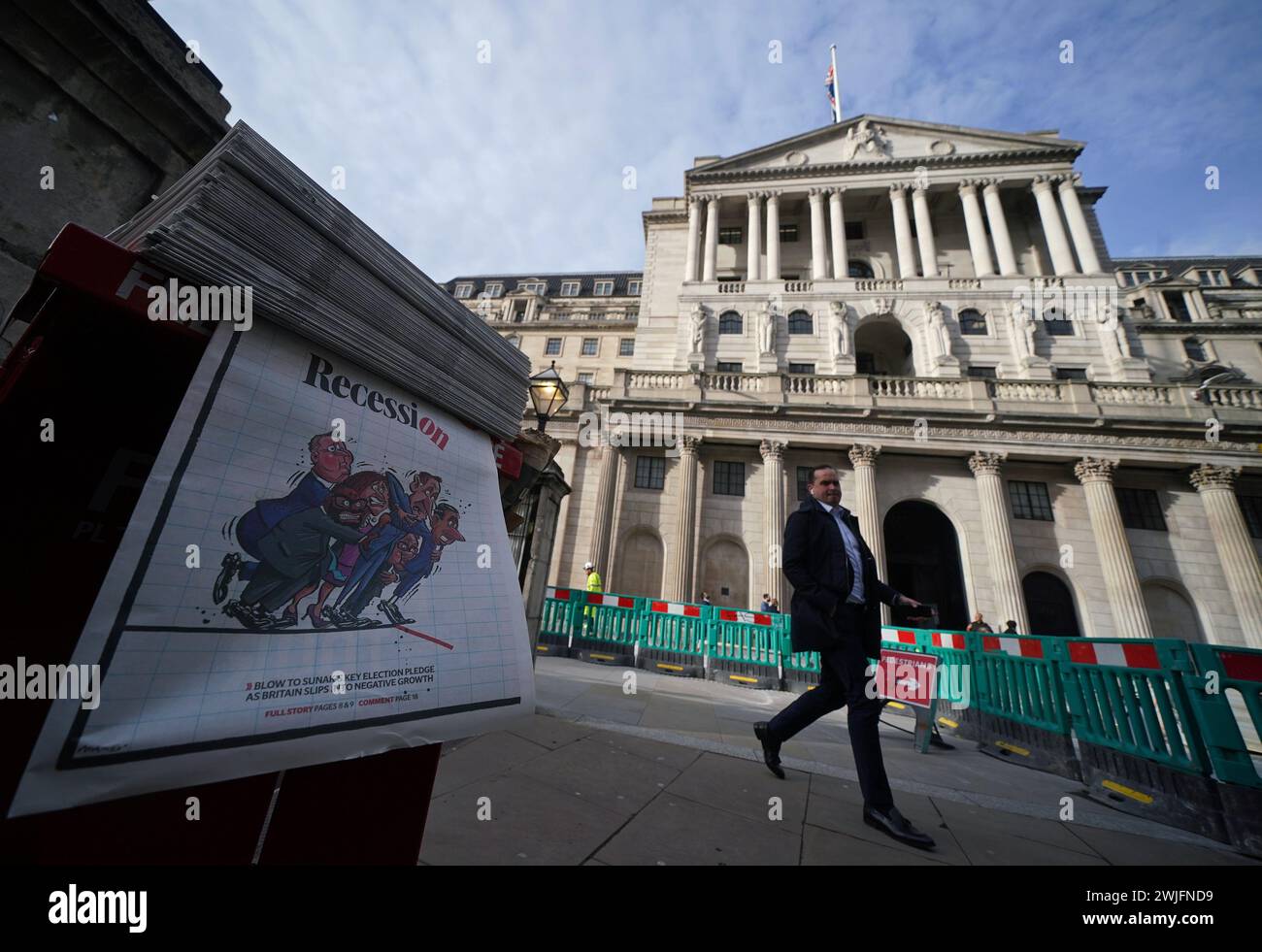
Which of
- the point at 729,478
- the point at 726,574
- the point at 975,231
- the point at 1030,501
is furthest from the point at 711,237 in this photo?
the point at 1030,501

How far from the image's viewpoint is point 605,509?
16.0 m

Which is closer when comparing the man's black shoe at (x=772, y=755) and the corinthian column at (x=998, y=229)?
the man's black shoe at (x=772, y=755)

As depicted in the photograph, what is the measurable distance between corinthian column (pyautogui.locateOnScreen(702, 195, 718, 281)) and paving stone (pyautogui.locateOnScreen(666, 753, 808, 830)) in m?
22.6

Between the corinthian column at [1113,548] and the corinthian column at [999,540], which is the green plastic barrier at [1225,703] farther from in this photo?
the corinthian column at [1113,548]

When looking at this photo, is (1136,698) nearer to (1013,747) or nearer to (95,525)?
(1013,747)

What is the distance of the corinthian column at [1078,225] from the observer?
20.1 meters

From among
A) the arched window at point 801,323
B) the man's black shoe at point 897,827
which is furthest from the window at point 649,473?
the man's black shoe at point 897,827

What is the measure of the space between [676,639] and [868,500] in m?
8.83

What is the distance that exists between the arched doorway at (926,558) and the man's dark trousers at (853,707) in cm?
1494

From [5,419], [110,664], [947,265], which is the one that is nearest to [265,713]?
[110,664]

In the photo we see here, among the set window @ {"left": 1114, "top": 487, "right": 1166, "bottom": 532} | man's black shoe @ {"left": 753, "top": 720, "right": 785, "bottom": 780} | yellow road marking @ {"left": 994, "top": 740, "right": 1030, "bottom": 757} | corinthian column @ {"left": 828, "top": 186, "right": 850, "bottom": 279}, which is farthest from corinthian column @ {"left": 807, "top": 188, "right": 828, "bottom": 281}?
man's black shoe @ {"left": 753, "top": 720, "right": 785, "bottom": 780}

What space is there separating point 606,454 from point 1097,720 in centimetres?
1365

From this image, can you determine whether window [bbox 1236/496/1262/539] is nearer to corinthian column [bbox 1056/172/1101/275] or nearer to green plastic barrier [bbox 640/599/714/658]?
corinthian column [bbox 1056/172/1101/275]

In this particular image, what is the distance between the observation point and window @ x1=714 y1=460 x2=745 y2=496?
16469 millimetres
